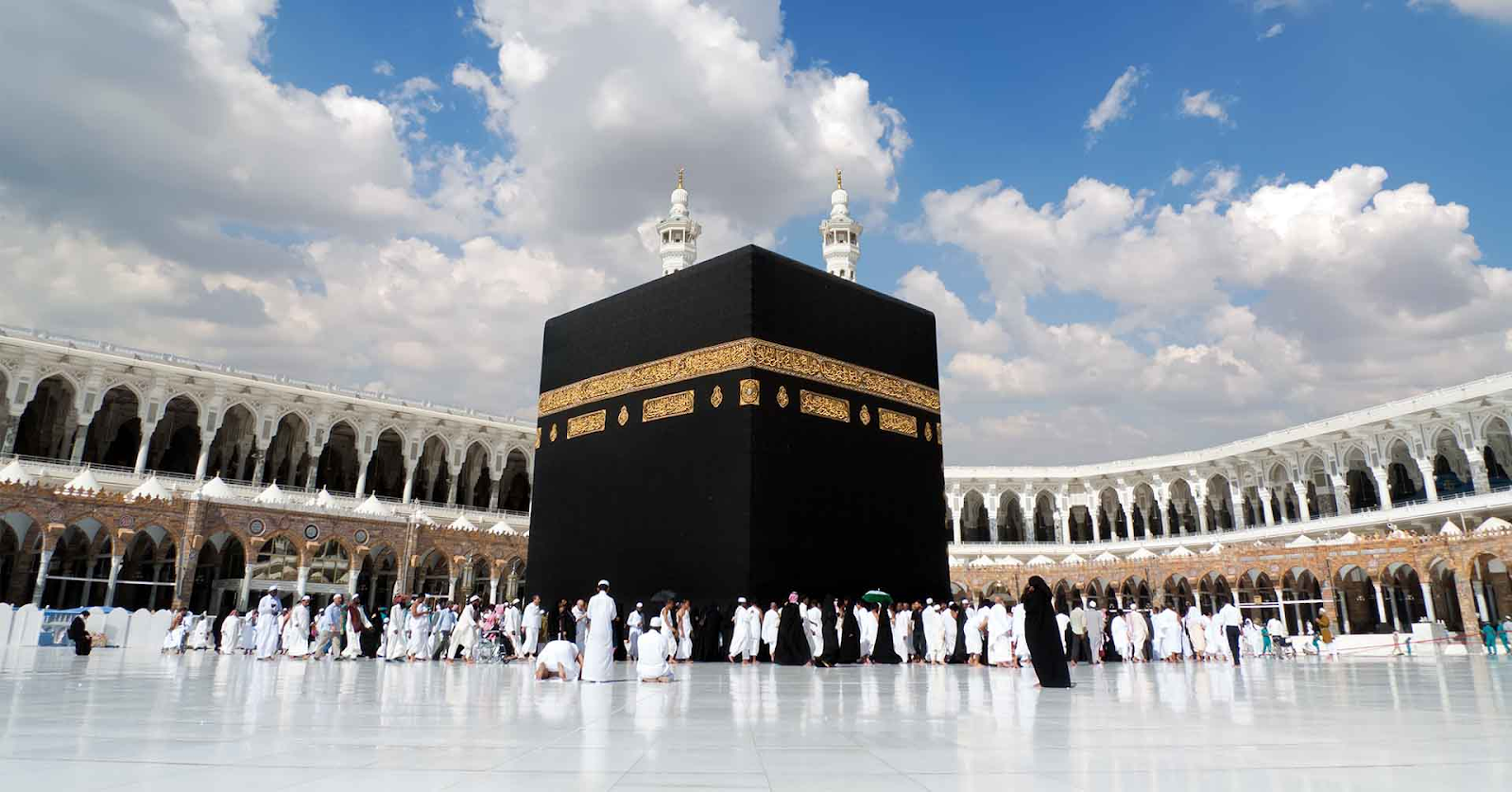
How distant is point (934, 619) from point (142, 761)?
7418 mm

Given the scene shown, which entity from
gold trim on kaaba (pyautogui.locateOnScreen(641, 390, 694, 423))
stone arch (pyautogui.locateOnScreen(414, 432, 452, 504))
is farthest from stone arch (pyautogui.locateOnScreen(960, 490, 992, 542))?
gold trim on kaaba (pyautogui.locateOnScreen(641, 390, 694, 423))

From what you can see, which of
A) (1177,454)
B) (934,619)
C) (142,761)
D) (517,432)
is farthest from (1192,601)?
(142,761)

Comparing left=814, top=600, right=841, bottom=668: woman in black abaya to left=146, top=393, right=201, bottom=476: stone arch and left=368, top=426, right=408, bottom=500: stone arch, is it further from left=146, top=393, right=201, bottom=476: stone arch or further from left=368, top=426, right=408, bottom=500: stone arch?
left=368, top=426, right=408, bottom=500: stone arch

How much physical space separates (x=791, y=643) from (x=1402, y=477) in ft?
79.6

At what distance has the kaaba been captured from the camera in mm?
8500

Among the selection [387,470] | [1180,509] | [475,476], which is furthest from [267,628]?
[1180,509]

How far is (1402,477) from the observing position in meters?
24.4

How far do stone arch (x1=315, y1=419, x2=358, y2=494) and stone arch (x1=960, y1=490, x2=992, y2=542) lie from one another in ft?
65.6

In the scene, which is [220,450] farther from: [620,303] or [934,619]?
[934,619]

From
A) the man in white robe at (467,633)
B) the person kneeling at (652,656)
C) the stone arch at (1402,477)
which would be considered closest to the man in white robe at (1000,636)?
the person kneeling at (652,656)

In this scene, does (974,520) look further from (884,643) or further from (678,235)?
(884,643)

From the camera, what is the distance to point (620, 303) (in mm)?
10375

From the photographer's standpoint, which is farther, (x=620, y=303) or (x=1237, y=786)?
(x=620, y=303)

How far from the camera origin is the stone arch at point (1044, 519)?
32.2 m
